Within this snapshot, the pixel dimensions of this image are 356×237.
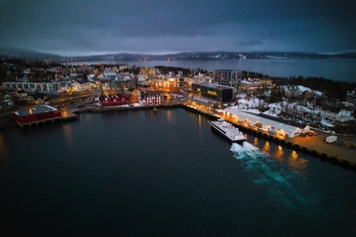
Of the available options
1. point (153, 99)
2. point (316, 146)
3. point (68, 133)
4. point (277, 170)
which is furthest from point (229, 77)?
point (277, 170)

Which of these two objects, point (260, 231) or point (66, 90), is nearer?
point (260, 231)

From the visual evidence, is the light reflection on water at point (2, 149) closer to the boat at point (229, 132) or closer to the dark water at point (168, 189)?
the dark water at point (168, 189)

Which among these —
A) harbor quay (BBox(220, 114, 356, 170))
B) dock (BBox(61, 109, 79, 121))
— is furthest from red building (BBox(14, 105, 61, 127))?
harbor quay (BBox(220, 114, 356, 170))

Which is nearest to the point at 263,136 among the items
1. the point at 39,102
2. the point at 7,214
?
the point at 7,214

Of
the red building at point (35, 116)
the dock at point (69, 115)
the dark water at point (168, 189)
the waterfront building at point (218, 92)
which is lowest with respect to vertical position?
the dark water at point (168, 189)

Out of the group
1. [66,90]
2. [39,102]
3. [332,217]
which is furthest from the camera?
[66,90]

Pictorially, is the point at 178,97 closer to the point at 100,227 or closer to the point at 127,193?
the point at 127,193

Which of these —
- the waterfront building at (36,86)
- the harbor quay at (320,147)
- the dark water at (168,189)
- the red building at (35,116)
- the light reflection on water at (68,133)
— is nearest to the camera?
the dark water at (168,189)

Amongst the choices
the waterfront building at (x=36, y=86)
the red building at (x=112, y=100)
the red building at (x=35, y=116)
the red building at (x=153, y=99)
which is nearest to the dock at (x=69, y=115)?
the red building at (x=35, y=116)

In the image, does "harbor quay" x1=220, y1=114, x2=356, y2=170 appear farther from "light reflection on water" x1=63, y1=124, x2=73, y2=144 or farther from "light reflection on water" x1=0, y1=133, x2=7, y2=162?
"light reflection on water" x1=0, y1=133, x2=7, y2=162
